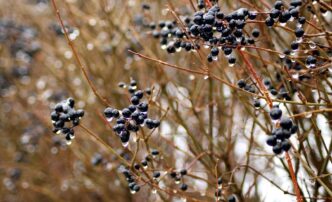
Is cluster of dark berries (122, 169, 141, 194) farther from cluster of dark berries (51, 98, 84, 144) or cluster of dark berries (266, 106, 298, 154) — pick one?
cluster of dark berries (266, 106, 298, 154)

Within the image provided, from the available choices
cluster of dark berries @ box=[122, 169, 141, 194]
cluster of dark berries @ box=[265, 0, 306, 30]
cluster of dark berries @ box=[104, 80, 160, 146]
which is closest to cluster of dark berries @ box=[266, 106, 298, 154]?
cluster of dark berries @ box=[265, 0, 306, 30]

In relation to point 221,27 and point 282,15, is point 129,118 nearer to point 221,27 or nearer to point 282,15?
point 221,27

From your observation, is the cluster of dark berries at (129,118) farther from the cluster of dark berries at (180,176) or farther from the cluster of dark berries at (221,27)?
the cluster of dark berries at (180,176)

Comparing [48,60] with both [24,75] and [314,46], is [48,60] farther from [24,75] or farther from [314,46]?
[314,46]

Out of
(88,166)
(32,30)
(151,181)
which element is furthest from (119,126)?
(32,30)


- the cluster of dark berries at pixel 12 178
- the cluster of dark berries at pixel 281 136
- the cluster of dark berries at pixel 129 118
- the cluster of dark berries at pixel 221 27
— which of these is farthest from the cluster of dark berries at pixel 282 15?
the cluster of dark berries at pixel 12 178

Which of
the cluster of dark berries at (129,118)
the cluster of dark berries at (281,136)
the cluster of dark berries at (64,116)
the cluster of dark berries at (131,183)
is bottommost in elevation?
the cluster of dark berries at (281,136)

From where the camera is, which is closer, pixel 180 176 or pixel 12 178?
pixel 180 176

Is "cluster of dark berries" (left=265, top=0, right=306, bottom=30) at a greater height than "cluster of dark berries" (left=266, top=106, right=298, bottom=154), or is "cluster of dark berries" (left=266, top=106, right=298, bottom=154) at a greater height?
"cluster of dark berries" (left=265, top=0, right=306, bottom=30)

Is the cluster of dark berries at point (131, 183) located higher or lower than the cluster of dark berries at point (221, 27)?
lower

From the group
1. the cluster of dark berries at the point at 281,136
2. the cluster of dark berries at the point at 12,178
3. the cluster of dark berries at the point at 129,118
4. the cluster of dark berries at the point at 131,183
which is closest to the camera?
the cluster of dark berries at the point at 281,136

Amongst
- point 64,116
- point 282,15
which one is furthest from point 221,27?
point 64,116
